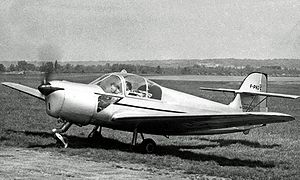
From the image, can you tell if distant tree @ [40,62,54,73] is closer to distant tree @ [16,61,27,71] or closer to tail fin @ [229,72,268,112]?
tail fin @ [229,72,268,112]

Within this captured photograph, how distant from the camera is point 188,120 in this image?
37.1ft

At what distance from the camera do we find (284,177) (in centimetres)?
938

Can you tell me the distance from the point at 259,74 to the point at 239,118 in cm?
436

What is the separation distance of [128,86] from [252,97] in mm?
4083

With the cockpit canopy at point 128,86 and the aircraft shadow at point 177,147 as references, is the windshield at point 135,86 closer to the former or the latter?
the cockpit canopy at point 128,86

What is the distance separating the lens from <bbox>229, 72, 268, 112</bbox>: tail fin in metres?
14.2

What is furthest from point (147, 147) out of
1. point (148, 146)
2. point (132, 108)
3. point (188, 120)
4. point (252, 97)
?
point (252, 97)

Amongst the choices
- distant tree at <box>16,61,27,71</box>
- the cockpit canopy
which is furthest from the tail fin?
distant tree at <box>16,61,27,71</box>

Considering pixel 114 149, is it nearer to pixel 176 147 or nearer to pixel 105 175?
pixel 176 147

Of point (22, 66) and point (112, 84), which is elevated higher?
point (22, 66)

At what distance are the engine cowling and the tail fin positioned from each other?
4.51 meters

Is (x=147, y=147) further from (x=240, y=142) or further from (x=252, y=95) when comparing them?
(x=252, y=95)

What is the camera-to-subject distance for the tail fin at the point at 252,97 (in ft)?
46.8

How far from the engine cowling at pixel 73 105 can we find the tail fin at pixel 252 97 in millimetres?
4511
